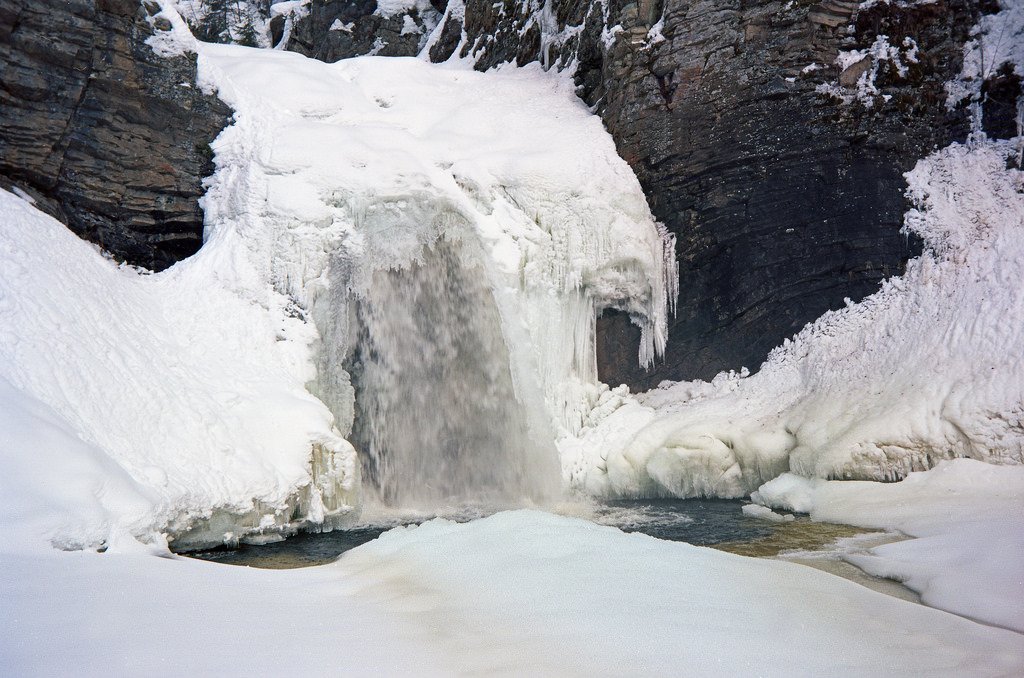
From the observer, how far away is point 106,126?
10.5 m

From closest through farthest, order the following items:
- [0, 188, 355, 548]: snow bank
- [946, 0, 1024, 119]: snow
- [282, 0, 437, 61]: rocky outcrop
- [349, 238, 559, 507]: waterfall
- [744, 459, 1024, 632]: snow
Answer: [744, 459, 1024, 632]: snow → [0, 188, 355, 548]: snow bank → [946, 0, 1024, 119]: snow → [349, 238, 559, 507]: waterfall → [282, 0, 437, 61]: rocky outcrop

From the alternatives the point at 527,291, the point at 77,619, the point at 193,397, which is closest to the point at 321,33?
the point at 527,291

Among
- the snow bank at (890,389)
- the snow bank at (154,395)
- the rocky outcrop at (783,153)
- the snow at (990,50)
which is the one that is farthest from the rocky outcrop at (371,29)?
the snow at (990,50)

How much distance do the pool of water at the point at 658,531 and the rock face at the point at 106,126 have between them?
5.48m

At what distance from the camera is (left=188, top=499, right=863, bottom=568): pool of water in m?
6.55

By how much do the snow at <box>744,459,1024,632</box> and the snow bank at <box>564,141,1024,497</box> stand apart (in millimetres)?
380

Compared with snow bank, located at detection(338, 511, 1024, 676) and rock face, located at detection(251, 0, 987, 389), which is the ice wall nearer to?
rock face, located at detection(251, 0, 987, 389)

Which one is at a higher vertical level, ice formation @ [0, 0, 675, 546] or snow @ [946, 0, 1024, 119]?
snow @ [946, 0, 1024, 119]

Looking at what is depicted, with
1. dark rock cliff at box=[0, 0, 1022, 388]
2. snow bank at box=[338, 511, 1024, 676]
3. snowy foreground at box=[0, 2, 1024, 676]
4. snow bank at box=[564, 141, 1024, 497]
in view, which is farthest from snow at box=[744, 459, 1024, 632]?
dark rock cliff at box=[0, 0, 1022, 388]

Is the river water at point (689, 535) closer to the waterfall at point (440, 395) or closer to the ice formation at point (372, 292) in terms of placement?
the ice formation at point (372, 292)

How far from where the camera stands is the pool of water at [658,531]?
258 inches

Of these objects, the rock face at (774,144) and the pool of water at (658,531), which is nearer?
the pool of water at (658,531)

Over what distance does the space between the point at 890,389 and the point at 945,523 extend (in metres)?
3.26

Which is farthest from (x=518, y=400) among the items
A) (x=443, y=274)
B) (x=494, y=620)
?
(x=494, y=620)
